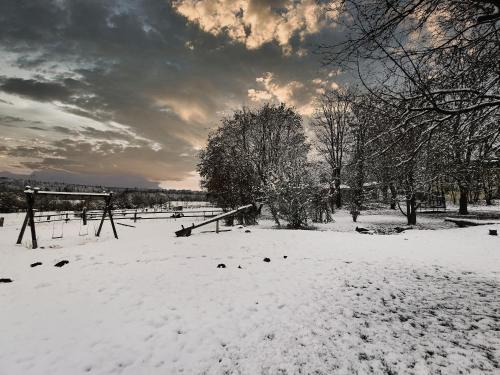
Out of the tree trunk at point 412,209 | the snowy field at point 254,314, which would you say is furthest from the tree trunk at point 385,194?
the snowy field at point 254,314

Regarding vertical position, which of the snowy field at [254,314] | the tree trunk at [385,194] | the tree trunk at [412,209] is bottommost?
the snowy field at [254,314]

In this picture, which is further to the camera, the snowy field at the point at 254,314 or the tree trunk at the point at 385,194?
the tree trunk at the point at 385,194

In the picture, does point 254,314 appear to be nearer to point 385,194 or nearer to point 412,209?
point 412,209

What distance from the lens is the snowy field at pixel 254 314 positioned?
3350 mm

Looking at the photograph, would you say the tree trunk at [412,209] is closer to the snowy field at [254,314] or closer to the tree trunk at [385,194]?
the tree trunk at [385,194]

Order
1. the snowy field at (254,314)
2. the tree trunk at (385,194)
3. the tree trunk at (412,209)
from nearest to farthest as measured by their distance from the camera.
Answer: the snowy field at (254,314) < the tree trunk at (412,209) < the tree trunk at (385,194)

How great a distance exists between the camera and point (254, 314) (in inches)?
186

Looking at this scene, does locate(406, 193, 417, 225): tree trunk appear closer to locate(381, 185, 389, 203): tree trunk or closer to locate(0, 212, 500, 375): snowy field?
locate(381, 185, 389, 203): tree trunk

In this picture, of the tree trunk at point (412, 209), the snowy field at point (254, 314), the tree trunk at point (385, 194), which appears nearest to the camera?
the snowy field at point (254, 314)

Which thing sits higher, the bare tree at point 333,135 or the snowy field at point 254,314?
the bare tree at point 333,135

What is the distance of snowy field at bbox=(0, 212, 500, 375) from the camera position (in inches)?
132

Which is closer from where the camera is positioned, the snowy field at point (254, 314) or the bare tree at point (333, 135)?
the snowy field at point (254, 314)

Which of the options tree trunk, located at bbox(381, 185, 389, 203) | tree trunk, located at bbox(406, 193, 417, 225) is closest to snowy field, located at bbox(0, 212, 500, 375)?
tree trunk, located at bbox(406, 193, 417, 225)

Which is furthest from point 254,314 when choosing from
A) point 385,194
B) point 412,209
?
point 385,194
